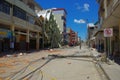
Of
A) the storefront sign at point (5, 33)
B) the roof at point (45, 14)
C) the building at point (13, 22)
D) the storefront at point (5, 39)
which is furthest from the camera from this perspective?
the roof at point (45, 14)

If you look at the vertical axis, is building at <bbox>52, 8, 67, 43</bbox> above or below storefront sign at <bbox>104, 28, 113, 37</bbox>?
above

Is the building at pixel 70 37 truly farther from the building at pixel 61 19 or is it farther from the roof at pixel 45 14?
the roof at pixel 45 14

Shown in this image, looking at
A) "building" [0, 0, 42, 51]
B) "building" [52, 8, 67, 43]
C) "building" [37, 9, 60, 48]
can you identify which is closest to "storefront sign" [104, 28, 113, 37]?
"building" [0, 0, 42, 51]

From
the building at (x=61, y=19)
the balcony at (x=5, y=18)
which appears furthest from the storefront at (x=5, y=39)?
the building at (x=61, y=19)

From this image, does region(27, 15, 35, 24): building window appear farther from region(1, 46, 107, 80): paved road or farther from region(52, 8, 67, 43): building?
region(52, 8, 67, 43): building

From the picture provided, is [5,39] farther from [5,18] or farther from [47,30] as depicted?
[47,30]

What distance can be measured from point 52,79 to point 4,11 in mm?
27049

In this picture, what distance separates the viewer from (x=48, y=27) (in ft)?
241

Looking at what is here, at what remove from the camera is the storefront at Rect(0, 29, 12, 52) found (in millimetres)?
36344

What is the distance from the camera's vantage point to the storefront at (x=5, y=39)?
119 feet

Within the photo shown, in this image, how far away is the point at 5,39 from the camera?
4241cm

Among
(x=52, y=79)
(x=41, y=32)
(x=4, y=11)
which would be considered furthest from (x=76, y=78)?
(x=41, y=32)

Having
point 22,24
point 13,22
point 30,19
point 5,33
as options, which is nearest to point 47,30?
point 30,19

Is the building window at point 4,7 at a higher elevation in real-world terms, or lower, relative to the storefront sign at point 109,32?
higher
